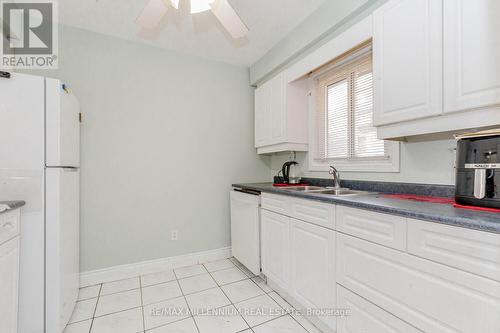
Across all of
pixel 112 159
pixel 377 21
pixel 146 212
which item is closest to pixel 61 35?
pixel 112 159

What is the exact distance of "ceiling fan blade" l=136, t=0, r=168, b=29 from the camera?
4.88 ft

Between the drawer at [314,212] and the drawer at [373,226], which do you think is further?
the drawer at [314,212]

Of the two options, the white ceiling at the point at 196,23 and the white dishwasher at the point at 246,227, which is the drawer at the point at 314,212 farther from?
the white ceiling at the point at 196,23

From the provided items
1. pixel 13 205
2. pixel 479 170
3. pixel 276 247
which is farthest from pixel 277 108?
pixel 13 205

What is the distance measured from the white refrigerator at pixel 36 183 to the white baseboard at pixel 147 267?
803mm

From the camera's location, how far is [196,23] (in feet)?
7.27

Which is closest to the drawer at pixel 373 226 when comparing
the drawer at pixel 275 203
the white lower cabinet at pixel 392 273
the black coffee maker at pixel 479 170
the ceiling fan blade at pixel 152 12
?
the white lower cabinet at pixel 392 273

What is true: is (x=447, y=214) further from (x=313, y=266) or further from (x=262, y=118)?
(x=262, y=118)

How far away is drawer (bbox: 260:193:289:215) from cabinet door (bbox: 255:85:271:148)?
0.83 m

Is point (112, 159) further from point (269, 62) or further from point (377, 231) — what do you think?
point (377, 231)

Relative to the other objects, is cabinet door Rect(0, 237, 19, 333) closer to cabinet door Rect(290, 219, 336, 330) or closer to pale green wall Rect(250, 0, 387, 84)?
cabinet door Rect(290, 219, 336, 330)

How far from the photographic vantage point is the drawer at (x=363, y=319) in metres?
1.09

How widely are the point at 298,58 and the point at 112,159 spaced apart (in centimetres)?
223

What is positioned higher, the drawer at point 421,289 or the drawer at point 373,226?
the drawer at point 373,226
